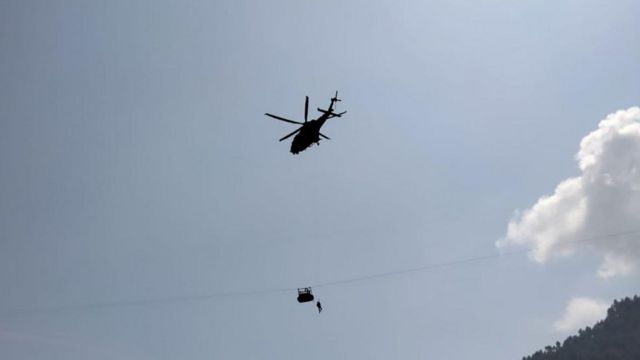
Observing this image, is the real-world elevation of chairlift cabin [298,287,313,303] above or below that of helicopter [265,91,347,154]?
below

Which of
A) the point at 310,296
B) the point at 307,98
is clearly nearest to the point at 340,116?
the point at 307,98

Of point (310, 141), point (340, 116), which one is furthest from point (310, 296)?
point (340, 116)

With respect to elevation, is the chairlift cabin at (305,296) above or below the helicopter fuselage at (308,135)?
below

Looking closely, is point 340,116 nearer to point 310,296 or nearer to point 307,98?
point 307,98

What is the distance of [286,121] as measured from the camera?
35.7m

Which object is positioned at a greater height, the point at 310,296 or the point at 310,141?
the point at 310,141

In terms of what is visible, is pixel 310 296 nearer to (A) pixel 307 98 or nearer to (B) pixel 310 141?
(B) pixel 310 141

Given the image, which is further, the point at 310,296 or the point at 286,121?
the point at 310,296

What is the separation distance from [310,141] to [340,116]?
3.51 meters

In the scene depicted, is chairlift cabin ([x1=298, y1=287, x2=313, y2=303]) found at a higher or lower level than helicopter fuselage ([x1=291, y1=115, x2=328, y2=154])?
lower

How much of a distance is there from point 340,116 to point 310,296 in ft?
59.2

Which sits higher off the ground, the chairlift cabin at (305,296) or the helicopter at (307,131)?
the helicopter at (307,131)

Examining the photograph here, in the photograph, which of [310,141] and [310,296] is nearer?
[310,141]

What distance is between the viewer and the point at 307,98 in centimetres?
3459
